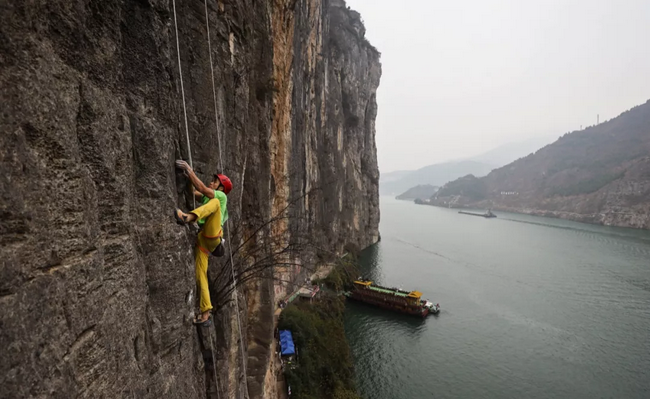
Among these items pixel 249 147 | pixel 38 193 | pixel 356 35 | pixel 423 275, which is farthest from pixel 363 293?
pixel 356 35

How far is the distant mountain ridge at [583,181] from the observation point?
8144 cm

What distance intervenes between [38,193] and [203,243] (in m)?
2.21

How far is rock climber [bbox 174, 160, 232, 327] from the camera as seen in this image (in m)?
3.92

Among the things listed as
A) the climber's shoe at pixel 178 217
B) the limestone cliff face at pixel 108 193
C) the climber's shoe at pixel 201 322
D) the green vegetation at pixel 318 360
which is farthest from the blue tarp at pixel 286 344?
the climber's shoe at pixel 178 217

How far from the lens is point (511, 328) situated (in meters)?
25.7

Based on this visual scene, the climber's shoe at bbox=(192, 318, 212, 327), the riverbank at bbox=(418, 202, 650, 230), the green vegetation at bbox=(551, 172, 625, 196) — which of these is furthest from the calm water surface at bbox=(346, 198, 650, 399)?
the green vegetation at bbox=(551, 172, 625, 196)

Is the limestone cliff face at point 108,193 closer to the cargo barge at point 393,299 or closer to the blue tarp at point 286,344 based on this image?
the blue tarp at point 286,344

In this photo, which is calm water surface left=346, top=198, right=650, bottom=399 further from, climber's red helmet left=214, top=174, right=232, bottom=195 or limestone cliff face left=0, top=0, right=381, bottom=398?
climber's red helmet left=214, top=174, right=232, bottom=195

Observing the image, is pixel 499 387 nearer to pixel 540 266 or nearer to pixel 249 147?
pixel 249 147

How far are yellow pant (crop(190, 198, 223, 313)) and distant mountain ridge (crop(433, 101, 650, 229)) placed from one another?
93.0m

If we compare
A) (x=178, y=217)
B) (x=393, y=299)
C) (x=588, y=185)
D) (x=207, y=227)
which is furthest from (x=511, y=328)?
(x=588, y=185)

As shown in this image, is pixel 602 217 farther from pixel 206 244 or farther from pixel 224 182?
pixel 206 244

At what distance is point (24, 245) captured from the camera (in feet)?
6.49

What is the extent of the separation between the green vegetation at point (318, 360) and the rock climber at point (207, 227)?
12020 millimetres
